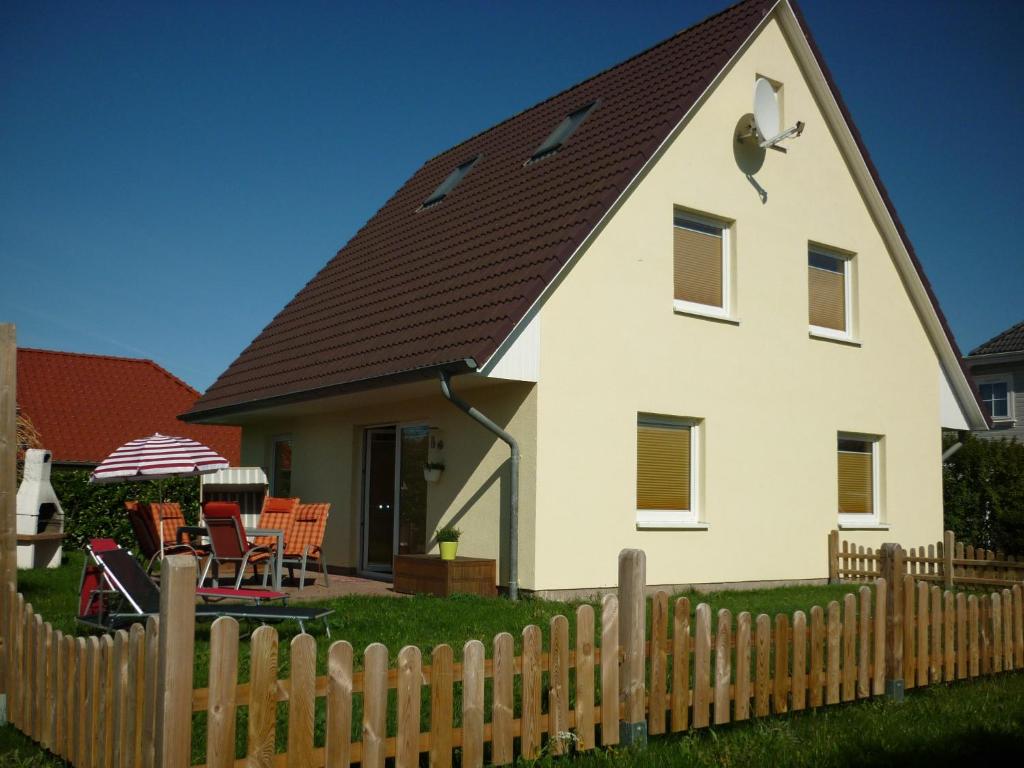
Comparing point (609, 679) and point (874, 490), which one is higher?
point (874, 490)

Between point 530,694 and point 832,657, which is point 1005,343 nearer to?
point 832,657

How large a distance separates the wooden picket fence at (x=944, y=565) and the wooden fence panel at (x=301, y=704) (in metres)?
11.3

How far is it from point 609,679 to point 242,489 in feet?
39.1

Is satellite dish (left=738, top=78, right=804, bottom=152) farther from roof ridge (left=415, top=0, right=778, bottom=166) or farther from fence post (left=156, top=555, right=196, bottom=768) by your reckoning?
fence post (left=156, top=555, right=196, bottom=768)

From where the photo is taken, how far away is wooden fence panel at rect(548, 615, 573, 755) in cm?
503

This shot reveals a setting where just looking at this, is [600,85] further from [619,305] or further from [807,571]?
[807,571]

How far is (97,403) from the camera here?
33.4 m

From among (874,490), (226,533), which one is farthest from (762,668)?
(874,490)

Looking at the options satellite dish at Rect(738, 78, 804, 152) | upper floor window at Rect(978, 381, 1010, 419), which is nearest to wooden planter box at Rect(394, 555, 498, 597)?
satellite dish at Rect(738, 78, 804, 152)

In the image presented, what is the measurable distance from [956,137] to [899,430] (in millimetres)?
4533

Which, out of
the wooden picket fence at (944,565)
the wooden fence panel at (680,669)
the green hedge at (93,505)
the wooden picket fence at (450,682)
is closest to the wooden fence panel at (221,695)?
the wooden picket fence at (450,682)

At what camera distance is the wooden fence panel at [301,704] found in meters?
4.05

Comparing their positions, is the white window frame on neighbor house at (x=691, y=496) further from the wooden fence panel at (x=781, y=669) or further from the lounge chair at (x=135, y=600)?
the wooden fence panel at (x=781, y=669)

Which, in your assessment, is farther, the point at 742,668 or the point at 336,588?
the point at 336,588
